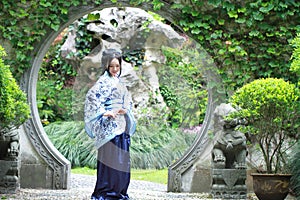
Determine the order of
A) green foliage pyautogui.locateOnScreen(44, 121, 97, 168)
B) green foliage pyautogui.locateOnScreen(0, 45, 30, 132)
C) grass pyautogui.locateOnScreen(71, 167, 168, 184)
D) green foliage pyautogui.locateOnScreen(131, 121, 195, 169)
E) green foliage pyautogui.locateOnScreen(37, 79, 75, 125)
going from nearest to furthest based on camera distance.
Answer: green foliage pyautogui.locateOnScreen(0, 45, 30, 132), grass pyautogui.locateOnScreen(71, 167, 168, 184), green foliage pyautogui.locateOnScreen(131, 121, 195, 169), green foliage pyautogui.locateOnScreen(44, 121, 97, 168), green foliage pyautogui.locateOnScreen(37, 79, 75, 125)

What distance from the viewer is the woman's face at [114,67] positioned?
5.50 m

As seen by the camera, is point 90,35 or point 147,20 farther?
point 90,35

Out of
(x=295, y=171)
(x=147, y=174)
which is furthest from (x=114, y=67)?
(x=147, y=174)

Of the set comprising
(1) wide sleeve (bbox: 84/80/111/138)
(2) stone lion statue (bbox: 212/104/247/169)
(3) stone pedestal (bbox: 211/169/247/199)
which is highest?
(1) wide sleeve (bbox: 84/80/111/138)

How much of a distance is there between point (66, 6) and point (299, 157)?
10.7ft

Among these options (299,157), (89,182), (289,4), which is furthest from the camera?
(89,182)

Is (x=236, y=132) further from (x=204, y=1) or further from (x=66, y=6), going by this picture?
(x=66, y=6)

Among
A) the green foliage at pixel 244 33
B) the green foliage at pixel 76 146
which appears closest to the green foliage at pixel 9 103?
the green foliage at pixel 244 33

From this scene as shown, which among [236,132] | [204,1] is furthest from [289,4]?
[236,132]

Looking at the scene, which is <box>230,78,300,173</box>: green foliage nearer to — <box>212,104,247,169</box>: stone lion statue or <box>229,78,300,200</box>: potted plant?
<box>229,78,300,200</box>: potted plant

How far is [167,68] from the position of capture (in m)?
8.82

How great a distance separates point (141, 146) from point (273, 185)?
395 centimetres

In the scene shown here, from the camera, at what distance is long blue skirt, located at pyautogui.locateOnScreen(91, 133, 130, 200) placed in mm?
5477

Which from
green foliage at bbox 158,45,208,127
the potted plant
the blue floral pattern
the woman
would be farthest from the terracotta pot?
green foliage at bbox 158,45,208,127
